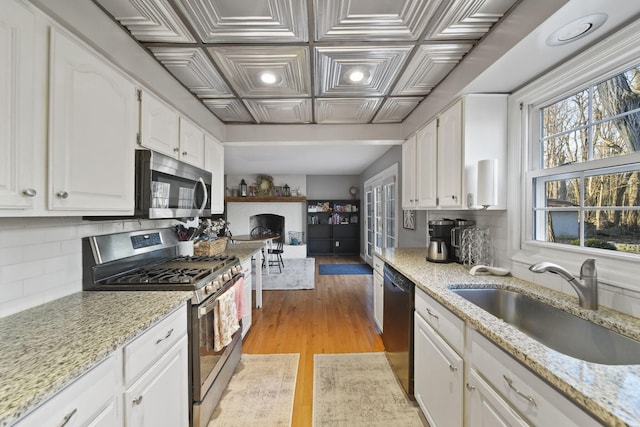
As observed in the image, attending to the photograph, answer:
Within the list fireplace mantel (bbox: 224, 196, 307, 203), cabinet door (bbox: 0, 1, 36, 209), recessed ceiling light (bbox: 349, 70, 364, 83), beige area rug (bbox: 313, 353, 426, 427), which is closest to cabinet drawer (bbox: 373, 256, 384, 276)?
beige area rug (bbox: 313, 353, 426, 427)

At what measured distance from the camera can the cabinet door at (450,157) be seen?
1.93 meters

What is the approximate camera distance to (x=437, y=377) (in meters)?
1.40

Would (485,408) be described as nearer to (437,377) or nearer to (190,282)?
(437,377)

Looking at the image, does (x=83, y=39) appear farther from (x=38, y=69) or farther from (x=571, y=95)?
(x=571, y=95)

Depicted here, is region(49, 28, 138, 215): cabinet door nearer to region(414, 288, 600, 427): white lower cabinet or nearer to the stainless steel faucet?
region(414, 288, 600, 427): white lower cabinet

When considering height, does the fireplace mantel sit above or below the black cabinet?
above

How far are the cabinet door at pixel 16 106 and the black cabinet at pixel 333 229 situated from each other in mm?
6691

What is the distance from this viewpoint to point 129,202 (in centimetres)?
149

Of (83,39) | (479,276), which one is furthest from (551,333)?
(83,39)

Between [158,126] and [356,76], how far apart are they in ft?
4.96

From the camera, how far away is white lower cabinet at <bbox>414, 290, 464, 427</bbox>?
1.22 meters

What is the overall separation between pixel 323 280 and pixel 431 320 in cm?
359

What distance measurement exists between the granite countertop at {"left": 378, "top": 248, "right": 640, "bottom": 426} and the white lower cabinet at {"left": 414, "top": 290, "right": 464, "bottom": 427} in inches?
9.4

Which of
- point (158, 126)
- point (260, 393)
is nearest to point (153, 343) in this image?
point (260, 393)
